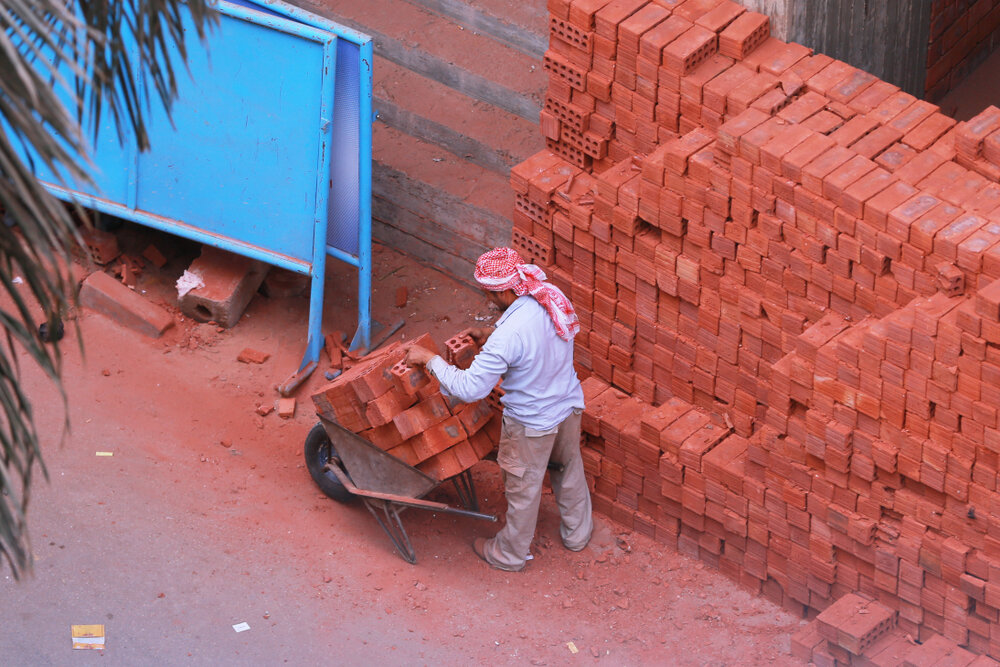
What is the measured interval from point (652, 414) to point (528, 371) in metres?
1.12

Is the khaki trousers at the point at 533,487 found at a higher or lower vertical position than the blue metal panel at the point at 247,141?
lower

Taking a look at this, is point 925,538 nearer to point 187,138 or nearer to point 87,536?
point 87,536

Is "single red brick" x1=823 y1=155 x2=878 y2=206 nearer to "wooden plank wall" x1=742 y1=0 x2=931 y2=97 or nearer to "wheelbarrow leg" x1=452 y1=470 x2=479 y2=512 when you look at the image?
"wooden plank wall" x1=742 y1=0 x2=931 y2=97

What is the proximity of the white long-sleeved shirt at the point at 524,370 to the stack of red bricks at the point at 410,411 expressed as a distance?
269 mm

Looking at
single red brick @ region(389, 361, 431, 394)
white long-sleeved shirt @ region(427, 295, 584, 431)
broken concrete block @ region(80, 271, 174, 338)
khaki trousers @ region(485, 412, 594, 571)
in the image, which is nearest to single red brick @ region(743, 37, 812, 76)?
white long-sleeved shirt @ region(427, 295, 584, 431)

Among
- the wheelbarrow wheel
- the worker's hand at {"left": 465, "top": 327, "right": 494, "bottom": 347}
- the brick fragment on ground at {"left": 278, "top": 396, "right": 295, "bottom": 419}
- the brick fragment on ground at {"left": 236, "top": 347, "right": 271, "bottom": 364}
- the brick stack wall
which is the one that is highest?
the brick stack wall

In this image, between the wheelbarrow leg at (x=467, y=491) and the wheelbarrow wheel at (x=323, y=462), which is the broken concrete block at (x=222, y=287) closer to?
the wheelbarrow wheel at (x=323, y=462)

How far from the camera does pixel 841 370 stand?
725 cm

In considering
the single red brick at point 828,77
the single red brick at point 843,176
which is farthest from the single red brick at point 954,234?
the single red brick at point 828,77

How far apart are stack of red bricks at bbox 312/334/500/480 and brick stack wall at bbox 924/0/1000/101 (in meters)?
4.46

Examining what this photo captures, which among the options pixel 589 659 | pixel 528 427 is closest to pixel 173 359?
pixel 528 427

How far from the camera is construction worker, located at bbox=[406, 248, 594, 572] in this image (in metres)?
7.70

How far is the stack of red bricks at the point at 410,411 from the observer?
8.01m

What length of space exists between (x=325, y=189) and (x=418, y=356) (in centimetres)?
200
